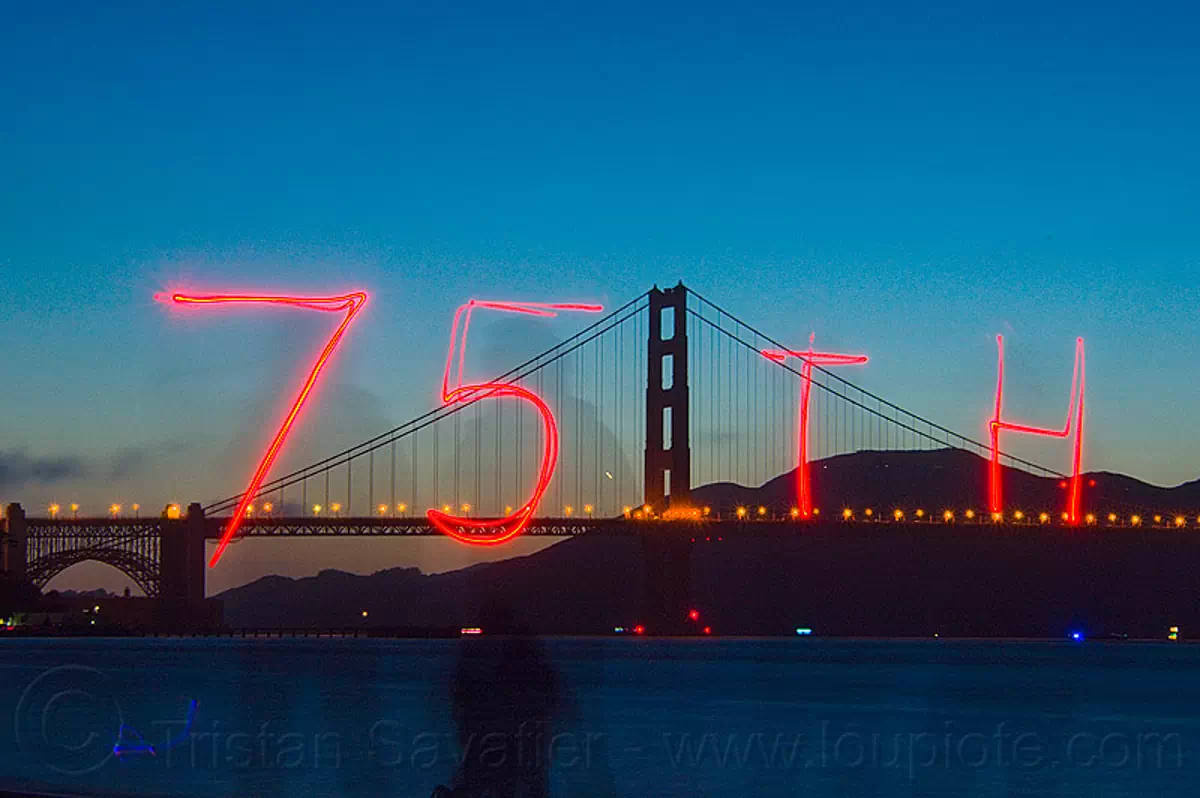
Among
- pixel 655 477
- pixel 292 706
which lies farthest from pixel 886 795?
pixel 655 477

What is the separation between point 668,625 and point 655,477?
23.5 feet
